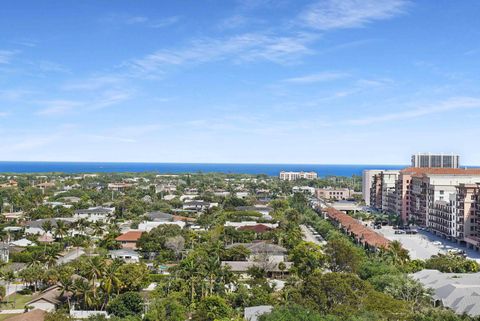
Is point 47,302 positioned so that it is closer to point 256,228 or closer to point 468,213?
point 256,228

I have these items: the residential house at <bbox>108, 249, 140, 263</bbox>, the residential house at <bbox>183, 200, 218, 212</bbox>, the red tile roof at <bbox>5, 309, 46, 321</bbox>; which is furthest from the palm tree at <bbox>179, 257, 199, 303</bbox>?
the residential house at <bbox>183, 200, 218, 212</bbox>

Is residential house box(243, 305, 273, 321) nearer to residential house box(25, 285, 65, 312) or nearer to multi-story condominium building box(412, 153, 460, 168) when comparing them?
residential house box(25, 285, 65, 312)

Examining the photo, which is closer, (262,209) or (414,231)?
(414,231)

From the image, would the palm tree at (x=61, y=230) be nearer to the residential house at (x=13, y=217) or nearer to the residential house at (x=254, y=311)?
the residential house at (x=13, y=217)

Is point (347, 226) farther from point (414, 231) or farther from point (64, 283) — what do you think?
point (64, 283)

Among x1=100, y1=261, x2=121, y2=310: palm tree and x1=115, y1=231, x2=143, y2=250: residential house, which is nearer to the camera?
x1=100, y1=261, x2=121, y2=310: palm tree

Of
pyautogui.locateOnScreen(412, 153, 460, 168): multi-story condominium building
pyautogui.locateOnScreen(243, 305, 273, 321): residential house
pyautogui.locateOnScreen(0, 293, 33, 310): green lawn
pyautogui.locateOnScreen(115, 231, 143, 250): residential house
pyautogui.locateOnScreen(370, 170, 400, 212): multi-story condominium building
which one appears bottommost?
pyautogui.locateOnScreen(0, 293, 33, 310): green lawn

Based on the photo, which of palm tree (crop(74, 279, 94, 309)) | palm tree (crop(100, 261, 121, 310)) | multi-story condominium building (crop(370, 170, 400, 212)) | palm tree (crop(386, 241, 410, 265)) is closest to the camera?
palm tree (crop(74, 279, 94, 309))

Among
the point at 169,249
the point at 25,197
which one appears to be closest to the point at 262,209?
the point at 169,249

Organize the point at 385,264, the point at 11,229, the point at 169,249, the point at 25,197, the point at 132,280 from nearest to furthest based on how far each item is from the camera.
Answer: the point at 132,280 → the point at 385,264 → the point at 169,249 → the point at 11,229 → the point at 25,197

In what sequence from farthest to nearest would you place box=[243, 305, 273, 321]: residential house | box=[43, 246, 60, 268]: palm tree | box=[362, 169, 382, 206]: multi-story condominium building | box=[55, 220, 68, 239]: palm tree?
box=[362, 169, 382, 206]: multi-story condominium building, box=[55, 220, 68, 239]: palm tree, box=[43, 246, 60, 268]: palm tree, box=[243, 305, 273, 321]: residential house
